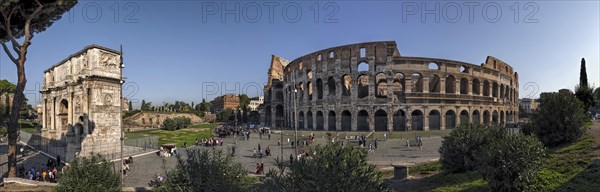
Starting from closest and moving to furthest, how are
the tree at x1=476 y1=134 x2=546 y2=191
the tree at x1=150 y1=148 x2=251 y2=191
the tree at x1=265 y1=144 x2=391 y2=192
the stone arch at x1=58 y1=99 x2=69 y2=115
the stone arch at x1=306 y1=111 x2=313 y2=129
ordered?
the tree at x1=265 y1=144 x2=391 y2=192
the tree at x1=150 y1=148 x2=251 y2=191
the tree at x1=476 y1=134 x2=546 y2=191
the stone arch at x1=58 y1=99 x2=69 y2=115
the stone arch at x1=306 y1=111 x2=313 y2=129

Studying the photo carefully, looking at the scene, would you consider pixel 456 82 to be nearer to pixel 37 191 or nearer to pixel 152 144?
pixel 152 144

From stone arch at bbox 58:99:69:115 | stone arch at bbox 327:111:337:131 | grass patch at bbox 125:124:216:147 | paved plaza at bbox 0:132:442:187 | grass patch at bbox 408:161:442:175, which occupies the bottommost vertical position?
grass patch at bbox 125:124:216:147

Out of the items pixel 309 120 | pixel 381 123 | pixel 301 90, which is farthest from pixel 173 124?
pixel 381 123

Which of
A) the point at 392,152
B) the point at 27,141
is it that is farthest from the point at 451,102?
the point at 27,141

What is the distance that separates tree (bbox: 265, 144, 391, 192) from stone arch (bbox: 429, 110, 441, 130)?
35.1 m

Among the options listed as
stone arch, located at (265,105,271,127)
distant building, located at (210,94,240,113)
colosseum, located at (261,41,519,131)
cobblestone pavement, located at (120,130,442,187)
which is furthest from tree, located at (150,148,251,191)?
distant building, located at (210,94,240,113)

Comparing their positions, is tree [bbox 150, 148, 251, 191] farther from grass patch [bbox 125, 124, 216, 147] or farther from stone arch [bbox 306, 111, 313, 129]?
stone arch [bbox 306, 111, 313, 129]

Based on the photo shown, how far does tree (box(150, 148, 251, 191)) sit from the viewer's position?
286 inches

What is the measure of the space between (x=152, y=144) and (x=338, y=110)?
2250 centimetres

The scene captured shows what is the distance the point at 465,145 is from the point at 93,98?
2609cm

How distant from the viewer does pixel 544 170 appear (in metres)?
11.4

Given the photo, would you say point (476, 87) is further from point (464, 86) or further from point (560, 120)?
point (560, 120)

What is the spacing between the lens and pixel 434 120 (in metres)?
38.0

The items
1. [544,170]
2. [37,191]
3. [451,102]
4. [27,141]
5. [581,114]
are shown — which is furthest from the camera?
[451,102]
